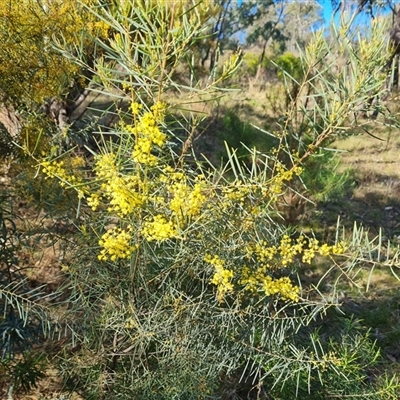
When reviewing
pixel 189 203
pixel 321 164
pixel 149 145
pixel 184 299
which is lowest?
pixel 321 164

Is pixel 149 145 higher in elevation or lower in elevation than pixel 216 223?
higher

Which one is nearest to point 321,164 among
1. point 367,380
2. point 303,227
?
point 303,227

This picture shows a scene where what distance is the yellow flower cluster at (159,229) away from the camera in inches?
47.2

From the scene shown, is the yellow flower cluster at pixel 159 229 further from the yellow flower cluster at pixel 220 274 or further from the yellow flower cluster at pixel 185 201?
the yellow flower cluster at pixel 220 274

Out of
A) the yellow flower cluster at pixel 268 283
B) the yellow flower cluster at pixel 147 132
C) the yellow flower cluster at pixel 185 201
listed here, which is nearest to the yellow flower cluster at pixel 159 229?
the yellow flower cluster at pixel 185 201

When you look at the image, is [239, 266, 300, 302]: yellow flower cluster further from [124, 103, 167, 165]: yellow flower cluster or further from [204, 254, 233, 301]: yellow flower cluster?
[124, 103, 167, 165]: yellow flower cluster

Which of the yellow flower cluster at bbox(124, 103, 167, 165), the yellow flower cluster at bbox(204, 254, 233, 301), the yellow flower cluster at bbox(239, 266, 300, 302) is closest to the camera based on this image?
the yellow flower cluster at bbox(124, 103, 167, 165)

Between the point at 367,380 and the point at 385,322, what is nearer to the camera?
the point at 367,380

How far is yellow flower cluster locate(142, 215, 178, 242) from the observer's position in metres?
1.20

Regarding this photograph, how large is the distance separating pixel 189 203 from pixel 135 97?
1.10 ft

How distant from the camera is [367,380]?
2.80 meters

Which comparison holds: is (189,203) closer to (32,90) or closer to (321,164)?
(32,90)

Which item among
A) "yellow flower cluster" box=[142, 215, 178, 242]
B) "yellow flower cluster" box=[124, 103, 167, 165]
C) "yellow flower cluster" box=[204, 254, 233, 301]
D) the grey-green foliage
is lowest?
the grey-green foliage

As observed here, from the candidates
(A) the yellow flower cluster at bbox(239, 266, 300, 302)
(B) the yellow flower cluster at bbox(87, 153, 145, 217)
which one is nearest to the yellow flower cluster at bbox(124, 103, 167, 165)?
(B) the yellow flower cluster at bbox(87, 153, 145, 217)
